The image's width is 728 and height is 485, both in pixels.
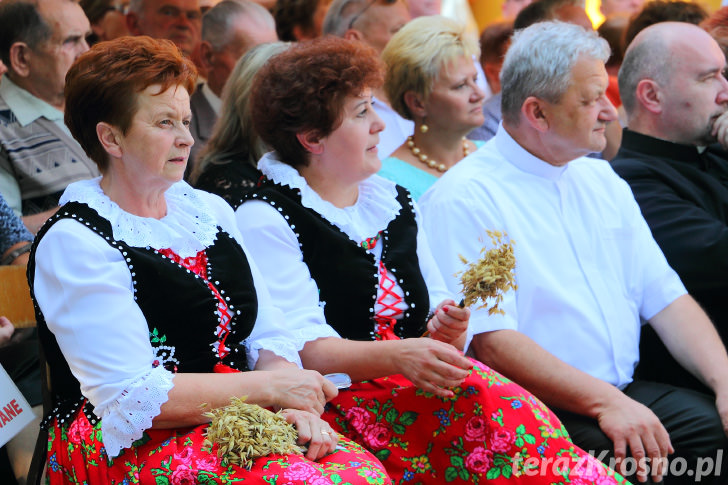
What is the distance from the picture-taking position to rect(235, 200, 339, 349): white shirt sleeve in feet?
8.86

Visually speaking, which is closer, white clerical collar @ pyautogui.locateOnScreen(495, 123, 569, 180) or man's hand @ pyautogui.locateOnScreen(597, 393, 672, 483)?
man's hand @ pyautogui.locateOnScreen(597, 393, 672, 483)

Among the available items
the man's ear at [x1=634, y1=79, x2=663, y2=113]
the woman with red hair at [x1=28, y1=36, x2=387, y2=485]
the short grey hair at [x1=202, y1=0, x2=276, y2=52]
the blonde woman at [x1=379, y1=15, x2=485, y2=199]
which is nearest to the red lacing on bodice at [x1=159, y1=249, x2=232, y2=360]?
the woman with red hair at [x1=28, y1=36, x2=387, y2=485]

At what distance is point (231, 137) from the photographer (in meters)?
3.58

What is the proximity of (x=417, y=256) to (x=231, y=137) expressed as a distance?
3.37ft

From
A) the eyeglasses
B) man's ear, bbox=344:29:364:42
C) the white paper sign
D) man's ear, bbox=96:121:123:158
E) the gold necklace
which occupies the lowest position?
the white paper sign

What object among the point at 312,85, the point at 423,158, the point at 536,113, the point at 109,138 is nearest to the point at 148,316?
the point at 109,138

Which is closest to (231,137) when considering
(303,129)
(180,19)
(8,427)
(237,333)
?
(303,129)

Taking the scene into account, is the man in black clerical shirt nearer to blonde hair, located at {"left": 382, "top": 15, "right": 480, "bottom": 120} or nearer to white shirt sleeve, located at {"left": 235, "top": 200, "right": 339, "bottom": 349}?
blonde hair, located at {"left": 382, "top": 15, "right": 480, "bottom": 120}

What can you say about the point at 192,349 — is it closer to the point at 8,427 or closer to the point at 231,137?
the point at 8,427

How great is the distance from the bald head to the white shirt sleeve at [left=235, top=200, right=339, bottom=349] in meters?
1.97

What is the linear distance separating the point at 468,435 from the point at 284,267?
2.40ft

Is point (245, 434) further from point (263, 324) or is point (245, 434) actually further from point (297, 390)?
point (263, 324)

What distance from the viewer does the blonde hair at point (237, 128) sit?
353 cm

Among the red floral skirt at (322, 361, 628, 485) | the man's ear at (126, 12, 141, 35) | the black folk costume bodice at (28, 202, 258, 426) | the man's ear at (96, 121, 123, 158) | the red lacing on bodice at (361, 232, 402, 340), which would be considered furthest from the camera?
the man's ear at (126, 12, 141, 35)
